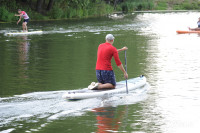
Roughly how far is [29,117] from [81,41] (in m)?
19.0

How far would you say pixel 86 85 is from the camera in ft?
48.4

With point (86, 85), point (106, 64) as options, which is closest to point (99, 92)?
point (106, 64)

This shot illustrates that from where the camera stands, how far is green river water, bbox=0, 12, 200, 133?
10.2 metres

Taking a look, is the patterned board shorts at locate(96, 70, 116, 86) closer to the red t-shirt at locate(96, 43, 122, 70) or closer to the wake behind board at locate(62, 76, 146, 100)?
the red t-shirt at locate(96, 43, 122, 70)

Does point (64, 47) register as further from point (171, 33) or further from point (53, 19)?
point (53, 19)

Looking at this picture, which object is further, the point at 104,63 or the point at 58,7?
the point at 58,7

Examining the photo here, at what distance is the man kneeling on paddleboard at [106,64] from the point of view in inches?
496

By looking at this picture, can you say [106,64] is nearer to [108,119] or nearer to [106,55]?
[106,55]

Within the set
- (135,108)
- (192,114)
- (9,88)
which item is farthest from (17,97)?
(192,114)

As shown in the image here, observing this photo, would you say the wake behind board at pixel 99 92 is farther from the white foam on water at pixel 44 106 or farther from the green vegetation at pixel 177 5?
the green vegetation at pixel 177 5

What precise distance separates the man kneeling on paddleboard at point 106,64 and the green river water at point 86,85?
1.86 feet


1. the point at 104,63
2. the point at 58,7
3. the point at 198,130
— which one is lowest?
the point at 198,130

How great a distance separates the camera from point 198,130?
9828mm

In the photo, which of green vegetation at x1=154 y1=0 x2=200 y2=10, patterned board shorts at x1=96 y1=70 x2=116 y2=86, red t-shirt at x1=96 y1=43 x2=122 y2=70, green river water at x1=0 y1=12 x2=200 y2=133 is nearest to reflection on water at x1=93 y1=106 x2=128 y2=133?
green river water at x1=0 y1=12 x2=200 y2=133
